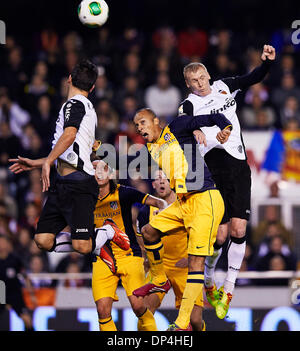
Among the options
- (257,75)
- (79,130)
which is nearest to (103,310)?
(79,130)

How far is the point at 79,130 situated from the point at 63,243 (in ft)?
3.95

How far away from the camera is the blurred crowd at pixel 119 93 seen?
1217cm

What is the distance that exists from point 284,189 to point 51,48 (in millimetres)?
5287

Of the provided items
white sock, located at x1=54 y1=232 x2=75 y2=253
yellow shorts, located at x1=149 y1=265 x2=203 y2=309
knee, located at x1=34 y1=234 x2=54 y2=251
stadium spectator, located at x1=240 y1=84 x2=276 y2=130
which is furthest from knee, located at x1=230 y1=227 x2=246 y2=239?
stadium spectator, located at x1=240 y1=84 x2=276 y2=130

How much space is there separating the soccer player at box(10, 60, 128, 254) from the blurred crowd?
3.75m

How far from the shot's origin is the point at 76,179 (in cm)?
795

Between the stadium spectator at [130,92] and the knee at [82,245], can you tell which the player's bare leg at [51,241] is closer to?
the knee at [82,245]

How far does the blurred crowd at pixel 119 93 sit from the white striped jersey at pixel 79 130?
4.03 metres

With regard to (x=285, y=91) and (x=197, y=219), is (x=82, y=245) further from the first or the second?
(x=285, y=91)

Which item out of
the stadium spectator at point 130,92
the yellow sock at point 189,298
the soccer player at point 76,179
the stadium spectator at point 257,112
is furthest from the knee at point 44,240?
the stadium spectator at point 130,92

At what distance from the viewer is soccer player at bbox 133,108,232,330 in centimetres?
762

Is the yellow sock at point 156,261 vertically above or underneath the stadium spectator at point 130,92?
underneath

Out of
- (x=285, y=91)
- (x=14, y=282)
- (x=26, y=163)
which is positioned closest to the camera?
(x=26, y=163)
